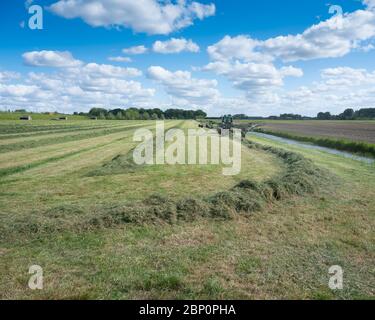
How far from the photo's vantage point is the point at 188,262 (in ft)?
19.5

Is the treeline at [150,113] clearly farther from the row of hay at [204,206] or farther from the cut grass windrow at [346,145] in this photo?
the row of hay at [204,206]

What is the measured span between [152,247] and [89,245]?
4.22 feet

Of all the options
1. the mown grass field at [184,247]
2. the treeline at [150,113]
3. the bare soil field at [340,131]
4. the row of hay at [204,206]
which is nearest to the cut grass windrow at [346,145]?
the bare soil field at [340,131]

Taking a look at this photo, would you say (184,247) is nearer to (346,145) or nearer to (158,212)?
(158,212)

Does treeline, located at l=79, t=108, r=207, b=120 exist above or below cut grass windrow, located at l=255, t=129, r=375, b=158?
above

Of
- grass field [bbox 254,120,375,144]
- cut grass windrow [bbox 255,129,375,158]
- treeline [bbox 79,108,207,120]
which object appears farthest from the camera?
treeline [bbox 79,108,207,120]

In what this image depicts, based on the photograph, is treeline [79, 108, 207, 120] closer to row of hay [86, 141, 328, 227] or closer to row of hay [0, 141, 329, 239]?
row of hay [86, 141, 328, 227]

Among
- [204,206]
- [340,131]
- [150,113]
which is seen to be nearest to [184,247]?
[204,206]

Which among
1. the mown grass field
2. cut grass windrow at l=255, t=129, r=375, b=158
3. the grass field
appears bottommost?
the mown grass field

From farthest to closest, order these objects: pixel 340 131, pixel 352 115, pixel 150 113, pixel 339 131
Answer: pixel 150 113 → pixel 352 115 → pixel 339 131 → pixel 340 131

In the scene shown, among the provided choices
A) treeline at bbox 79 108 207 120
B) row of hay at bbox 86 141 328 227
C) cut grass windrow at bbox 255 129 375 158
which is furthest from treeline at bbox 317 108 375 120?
row of hay at bbox 86 141 328 227

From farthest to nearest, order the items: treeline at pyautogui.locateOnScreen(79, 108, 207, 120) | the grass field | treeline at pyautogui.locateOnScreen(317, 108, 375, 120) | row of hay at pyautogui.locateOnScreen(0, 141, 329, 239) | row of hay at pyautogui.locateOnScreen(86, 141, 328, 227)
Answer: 1. treeline at pyautogui.locateOnScreen(79, 108, 207, 120)
2. treeline at pyautogui.locateOnScreen(317, 108, 375, 120)
3. the grass field
4. row of hay at pyautogui.locateOnScreen(86, 141, 328, 227)
5. row of hay at pyautogui.locateOnScreen(0, 141, 329, 239)

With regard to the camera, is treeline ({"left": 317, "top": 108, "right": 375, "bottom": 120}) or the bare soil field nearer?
the bare soil field
